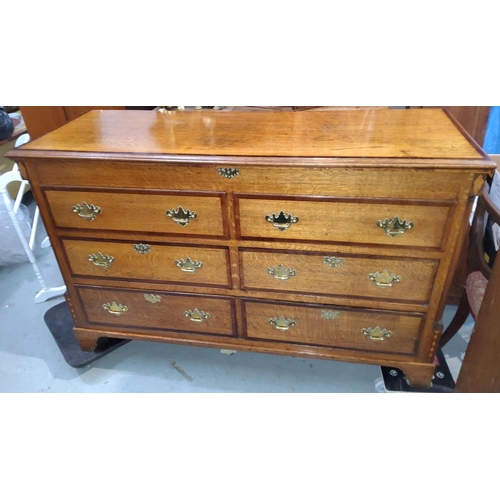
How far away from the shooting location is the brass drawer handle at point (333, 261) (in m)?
1.47

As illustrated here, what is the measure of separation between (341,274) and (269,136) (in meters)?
0.59

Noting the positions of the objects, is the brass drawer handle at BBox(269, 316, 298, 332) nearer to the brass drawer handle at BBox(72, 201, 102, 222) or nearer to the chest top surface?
the chest top surface

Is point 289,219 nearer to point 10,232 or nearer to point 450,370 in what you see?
point 450,370

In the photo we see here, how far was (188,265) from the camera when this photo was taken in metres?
1.62

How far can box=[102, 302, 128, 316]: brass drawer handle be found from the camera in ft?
5.98

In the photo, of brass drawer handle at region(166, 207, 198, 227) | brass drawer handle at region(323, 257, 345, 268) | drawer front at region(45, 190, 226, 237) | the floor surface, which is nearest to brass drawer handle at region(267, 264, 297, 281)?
brass drawer handle at region(323, 257, 345, 268)

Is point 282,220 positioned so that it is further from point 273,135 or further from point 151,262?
point 151,262

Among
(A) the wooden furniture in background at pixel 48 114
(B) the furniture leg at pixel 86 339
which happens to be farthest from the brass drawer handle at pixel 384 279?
(A) the wooden furniture in background at pixel 48 114

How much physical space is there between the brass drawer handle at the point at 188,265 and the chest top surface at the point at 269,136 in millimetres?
445

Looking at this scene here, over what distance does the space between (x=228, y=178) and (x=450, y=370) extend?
4.73ft

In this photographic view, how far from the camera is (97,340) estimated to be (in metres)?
1.98

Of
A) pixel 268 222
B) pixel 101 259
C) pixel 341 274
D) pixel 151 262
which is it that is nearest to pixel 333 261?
pixel 341 274

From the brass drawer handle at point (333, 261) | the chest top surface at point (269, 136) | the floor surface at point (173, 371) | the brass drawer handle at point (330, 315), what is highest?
the chest top surface at point (269, 136)

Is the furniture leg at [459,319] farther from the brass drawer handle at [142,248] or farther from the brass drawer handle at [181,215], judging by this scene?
the brass drawer handle at [142,248]
